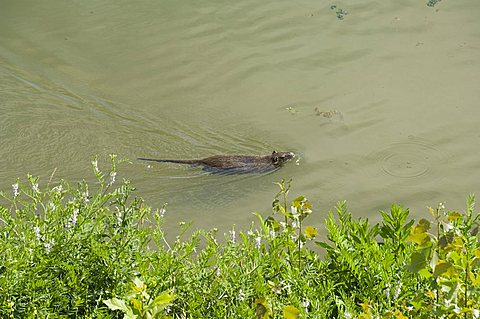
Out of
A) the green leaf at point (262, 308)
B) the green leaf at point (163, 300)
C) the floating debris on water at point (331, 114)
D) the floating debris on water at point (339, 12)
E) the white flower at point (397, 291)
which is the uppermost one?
the green leaf at point (163, 300)

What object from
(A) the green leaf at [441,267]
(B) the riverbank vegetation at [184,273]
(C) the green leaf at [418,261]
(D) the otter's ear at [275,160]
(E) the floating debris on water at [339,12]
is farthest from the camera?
(E) the floating debris on water at [339,12]

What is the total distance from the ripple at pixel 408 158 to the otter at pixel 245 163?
0.94m

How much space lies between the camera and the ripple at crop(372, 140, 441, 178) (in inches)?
270

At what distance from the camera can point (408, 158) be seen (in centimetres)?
702

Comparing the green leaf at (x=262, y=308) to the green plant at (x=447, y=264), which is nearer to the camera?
the green plant at (x=447, y=264)

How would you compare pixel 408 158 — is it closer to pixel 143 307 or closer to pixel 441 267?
pixel 441 267

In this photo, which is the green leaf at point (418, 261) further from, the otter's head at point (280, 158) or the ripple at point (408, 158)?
the otter's head at point (280, 158)

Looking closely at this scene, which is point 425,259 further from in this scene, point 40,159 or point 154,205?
point 40,159

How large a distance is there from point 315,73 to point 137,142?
2407 millimetres

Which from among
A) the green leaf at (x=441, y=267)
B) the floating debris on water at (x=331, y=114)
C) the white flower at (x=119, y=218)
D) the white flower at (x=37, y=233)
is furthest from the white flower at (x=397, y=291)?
the floating debris on water at (x=331, y=114)

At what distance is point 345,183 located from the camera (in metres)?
6.71

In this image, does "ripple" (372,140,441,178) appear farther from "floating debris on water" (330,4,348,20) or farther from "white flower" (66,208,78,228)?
"white flower" (66,208,78,228)

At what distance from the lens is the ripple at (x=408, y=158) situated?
6852mm

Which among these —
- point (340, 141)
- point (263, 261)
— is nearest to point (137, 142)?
point (340, 141)
